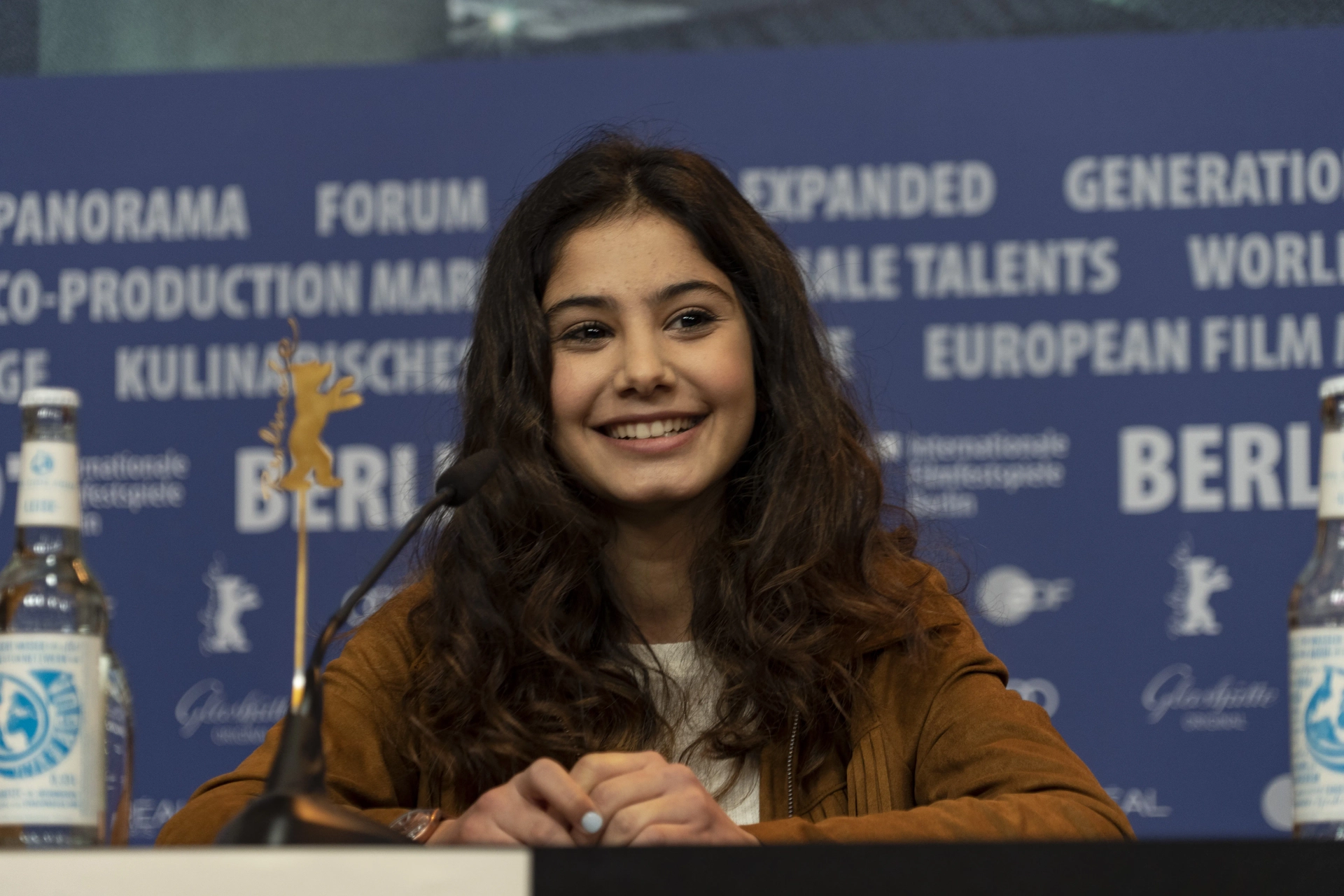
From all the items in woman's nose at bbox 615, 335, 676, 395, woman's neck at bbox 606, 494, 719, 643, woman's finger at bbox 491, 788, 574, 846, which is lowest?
woman's finger at bbox 491, 788, 574, 846

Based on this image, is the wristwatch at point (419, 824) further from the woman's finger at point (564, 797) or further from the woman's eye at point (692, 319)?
the woman's eye at point (692, 319)

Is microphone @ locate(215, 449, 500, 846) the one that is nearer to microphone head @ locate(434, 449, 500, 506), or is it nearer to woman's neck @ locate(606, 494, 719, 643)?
microphone head @ locate(434, 449, 500, 506)

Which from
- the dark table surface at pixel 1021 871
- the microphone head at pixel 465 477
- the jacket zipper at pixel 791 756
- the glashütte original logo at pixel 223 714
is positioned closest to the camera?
the dark table surface at pixel 1021 871

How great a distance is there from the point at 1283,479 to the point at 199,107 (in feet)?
7.20

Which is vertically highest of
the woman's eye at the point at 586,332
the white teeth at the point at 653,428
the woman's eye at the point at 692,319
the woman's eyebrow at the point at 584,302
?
the woman's eyebrow at the point at 584,302

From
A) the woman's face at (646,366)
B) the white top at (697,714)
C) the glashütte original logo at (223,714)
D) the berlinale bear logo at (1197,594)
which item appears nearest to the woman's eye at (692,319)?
the woman's face at (646,366)

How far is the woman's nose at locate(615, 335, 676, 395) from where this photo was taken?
1472 millimetres

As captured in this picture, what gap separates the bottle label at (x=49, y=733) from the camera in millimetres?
832

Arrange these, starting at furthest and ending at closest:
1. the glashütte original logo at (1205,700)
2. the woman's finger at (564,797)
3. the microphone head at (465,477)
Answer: the glashütte original logo at (1205,700), the woman's finger at (564,797), the microphone head at (465,477)

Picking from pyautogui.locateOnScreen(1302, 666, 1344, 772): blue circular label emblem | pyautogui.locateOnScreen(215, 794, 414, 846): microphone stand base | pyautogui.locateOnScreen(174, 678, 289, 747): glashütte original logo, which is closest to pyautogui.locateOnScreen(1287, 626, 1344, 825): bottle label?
pyautogui.locateOnScreen(1302, 666, 1344, 772): blue circular label emblem

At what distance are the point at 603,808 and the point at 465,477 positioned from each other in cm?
29

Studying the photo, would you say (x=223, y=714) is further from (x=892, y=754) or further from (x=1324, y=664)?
(x=1324, y=664)

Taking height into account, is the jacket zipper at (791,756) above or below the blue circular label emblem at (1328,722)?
below

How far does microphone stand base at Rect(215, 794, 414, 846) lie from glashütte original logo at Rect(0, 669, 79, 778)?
13cm
